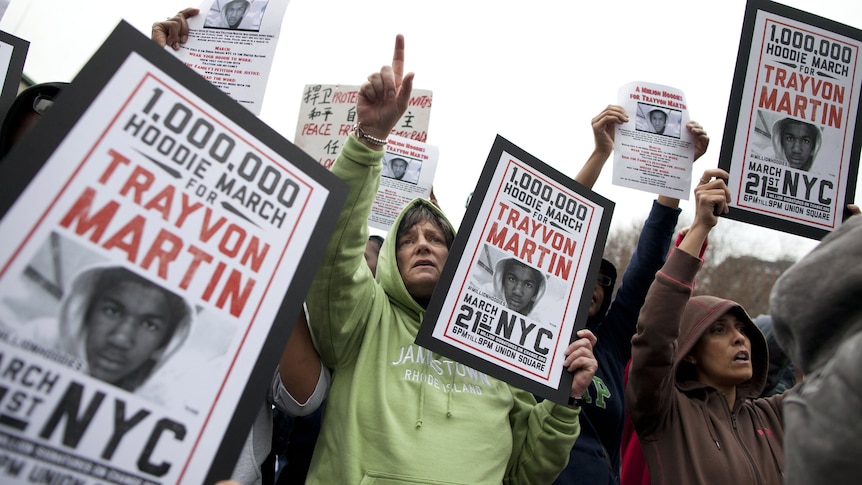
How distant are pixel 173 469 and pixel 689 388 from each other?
7.43 ft

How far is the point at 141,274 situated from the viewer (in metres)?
1.10

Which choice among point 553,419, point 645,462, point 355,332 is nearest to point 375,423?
point 355,332

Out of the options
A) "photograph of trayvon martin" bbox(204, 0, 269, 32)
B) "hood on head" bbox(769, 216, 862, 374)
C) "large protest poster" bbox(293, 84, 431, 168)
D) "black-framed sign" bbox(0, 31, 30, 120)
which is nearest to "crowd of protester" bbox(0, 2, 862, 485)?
"hood on head" bbox(769, 216, 862, 374)

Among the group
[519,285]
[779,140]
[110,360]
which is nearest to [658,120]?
[779,140]

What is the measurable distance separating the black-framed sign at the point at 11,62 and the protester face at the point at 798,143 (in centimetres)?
315

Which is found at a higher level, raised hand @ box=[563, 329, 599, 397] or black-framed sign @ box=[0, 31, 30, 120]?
black-framed sign @ box=[0, 31, 30, 120]

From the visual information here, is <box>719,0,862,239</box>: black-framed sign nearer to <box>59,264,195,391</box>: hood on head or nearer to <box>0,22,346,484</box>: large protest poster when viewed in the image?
<box>0,22,346,484</box>: large protest poster

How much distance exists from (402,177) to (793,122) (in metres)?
1.94

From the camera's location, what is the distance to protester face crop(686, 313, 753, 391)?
2.73m

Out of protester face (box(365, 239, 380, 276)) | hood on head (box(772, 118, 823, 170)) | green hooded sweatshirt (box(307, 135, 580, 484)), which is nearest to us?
green hooded sweatshirt (box(307, 135, 580, 484))

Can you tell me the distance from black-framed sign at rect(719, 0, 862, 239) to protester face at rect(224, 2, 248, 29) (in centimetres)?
211

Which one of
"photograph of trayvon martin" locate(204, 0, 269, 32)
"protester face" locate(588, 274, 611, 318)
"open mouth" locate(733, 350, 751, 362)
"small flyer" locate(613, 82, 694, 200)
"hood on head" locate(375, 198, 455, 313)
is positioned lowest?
"hood on head" locate(375, 198, 455, 313)

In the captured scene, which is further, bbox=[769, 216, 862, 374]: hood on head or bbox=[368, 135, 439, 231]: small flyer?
bbox=[368, 135, 439, 231]: small flyer

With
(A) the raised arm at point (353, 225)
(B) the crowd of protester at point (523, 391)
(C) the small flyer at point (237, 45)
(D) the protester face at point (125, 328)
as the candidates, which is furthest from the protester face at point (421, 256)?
(D) the protester face at point (125, 328)
